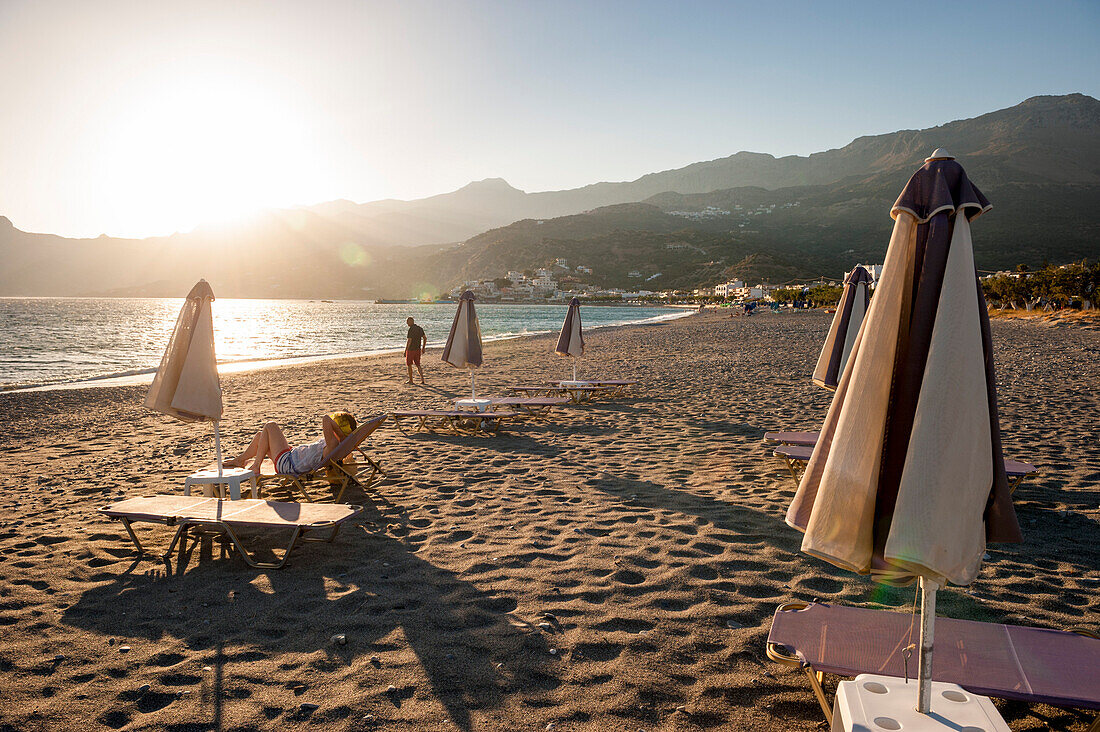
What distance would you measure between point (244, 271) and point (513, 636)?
204059mm

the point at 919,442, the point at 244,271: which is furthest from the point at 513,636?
the point at 244,271

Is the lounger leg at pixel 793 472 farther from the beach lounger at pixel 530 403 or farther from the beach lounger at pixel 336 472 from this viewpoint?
the beach lounger at pixel 530 403

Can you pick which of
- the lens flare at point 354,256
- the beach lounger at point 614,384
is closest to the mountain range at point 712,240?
the lens flare at point 354,256

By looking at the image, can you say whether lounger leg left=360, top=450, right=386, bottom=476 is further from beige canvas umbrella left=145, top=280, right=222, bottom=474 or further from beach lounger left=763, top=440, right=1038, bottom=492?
beach lounger left=763, top=440, right=1038, bottom=492

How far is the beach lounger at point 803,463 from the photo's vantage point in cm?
482

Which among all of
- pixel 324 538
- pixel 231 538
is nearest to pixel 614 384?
pixel 324 538

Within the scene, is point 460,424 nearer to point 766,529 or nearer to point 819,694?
point 766,529

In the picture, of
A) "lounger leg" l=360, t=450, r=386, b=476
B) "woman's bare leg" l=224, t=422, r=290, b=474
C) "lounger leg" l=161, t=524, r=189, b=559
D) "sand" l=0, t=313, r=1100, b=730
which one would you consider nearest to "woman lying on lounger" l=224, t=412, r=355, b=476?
"woman's bare leg" l=224, t=422, r=290, b=474

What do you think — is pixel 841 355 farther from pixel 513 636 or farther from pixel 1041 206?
pixel 1041 206

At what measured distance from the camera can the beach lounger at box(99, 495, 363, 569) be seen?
424 cm

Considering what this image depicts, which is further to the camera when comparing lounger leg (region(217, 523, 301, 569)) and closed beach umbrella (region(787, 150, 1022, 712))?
lounger leg (region(217, 523, 301, 569))

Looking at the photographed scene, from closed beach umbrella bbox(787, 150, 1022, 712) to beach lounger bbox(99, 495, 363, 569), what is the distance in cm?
342

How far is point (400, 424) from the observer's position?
9.54m

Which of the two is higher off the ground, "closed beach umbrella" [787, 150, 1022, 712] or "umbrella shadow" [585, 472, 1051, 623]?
"closed beach umbrella" [787, 150, 1022, 712]
